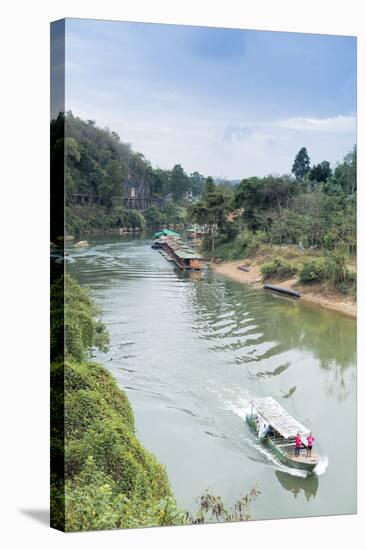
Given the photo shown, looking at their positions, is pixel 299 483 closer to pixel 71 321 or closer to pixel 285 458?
pixel 285 458

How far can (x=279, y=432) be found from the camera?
29.8 feet

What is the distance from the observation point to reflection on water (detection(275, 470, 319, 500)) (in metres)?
9.02

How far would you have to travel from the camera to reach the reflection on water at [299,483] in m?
9.02

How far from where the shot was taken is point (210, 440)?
8.90 metres

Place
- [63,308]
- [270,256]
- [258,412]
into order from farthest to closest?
[270,256] < [258,412] < [63,308]

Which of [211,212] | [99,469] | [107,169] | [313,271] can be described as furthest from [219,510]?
[107,169]

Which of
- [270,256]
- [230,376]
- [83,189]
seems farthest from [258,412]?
[83,189]

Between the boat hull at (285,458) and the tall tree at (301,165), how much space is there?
2398 mm

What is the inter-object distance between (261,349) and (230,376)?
16.4 inches

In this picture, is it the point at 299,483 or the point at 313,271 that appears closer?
the point at 299,483

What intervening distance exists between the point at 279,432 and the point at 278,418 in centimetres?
15

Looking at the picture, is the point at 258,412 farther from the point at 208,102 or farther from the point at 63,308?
the point at 208,102

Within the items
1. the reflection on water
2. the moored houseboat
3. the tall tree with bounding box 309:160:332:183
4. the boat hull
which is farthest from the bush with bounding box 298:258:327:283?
the reflection on water

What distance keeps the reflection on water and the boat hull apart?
0.10 meters
